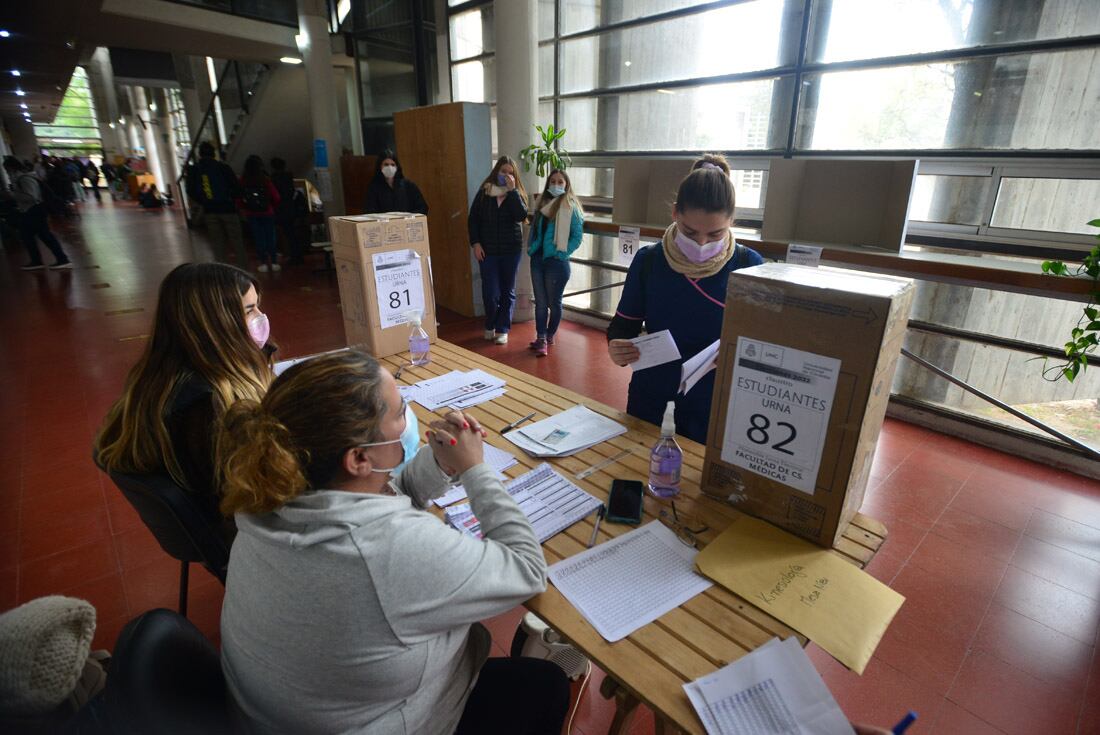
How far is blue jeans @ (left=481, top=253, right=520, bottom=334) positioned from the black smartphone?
3518mm

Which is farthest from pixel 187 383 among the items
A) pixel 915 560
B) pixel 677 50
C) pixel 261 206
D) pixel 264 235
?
pixel 264 235

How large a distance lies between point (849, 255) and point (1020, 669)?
1709 millimetres

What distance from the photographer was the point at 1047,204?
113 inches

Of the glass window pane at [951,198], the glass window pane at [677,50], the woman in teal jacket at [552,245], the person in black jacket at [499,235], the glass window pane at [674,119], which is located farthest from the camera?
the person in black jacket at [499,235]

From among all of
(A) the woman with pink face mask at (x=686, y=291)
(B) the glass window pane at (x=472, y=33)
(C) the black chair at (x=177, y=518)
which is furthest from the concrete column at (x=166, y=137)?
(A) the woman with pink face mask at (x=686, y=291)

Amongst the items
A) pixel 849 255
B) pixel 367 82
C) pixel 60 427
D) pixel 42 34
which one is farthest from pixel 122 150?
pixel 849 255

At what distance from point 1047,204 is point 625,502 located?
3.16 meters

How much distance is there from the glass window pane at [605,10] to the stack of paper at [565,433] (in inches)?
153

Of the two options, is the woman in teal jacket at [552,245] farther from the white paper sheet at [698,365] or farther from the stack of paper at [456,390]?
the white paper sheet at [698,365]

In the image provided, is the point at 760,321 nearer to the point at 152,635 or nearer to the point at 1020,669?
the point at 152,635

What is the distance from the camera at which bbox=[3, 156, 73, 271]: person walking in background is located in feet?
22.8

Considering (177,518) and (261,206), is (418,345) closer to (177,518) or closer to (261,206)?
(177,518)

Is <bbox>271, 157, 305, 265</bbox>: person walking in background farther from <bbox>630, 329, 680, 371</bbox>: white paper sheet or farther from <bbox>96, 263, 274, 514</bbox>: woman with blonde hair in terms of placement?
<bbox>630, 329, 680, 371</bbox>: white paper sheet

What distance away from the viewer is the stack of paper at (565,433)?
4.82 feet
